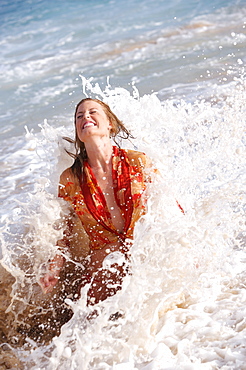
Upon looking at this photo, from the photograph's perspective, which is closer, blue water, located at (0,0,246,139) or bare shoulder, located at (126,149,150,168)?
bare shoulder, located at (126,149,150,168)

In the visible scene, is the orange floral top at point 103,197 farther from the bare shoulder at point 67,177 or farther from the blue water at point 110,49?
the blue water at point 110,49

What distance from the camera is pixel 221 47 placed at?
10492mm

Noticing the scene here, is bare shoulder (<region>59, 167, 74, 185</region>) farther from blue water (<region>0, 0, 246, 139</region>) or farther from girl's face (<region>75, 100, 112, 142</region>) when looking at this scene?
blue water (<region>0, 0, 246, 139</region>)

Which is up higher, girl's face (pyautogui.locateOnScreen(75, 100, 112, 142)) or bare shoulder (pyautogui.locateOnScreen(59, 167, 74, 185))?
girl's face (pyautogui.locateOnScreen(75, 100, 112, 142))

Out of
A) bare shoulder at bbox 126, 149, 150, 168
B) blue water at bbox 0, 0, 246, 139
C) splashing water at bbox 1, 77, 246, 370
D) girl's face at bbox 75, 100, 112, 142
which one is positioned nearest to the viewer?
splashing water at bbox 1, 77, 246, 370

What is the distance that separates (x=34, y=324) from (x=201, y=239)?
1239mm

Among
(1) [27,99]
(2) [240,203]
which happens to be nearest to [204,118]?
(2) [240,203]

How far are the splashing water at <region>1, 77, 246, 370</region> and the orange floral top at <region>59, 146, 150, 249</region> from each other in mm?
121

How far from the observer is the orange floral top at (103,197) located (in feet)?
11.7

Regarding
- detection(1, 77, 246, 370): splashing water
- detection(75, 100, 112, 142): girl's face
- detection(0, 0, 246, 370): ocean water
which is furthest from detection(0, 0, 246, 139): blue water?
detection(75, 100, 112, 142): girl's face

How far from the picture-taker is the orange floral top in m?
3.56

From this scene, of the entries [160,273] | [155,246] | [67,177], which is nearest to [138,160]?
[67,177]

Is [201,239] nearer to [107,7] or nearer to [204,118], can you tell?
[204,118]

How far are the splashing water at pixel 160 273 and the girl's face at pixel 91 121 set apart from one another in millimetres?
500
